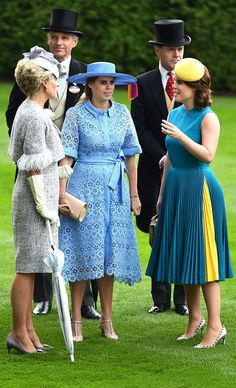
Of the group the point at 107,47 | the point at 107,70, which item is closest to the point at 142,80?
the point at 107,70

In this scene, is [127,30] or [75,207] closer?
[75,207]

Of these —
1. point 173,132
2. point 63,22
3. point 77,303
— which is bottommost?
point 77,303

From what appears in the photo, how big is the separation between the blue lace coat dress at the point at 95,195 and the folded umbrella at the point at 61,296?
583 mm

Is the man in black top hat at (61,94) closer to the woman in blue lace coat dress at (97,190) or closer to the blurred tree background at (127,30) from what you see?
the woman in blue lace coat dress at (97,190)

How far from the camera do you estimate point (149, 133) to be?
1028 centimetres

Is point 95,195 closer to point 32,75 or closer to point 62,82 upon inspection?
point 32,75

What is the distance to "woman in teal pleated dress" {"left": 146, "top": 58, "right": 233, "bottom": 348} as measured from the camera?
8.85 meters

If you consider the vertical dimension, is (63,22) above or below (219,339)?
above

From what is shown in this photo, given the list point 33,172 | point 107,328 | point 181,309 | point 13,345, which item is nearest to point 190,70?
point 33,172

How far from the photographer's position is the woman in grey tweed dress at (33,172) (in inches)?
331

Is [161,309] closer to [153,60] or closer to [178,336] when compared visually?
[178,336]

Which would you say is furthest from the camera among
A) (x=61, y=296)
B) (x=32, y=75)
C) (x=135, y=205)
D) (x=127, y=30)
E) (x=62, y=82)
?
(x=127, y=30)

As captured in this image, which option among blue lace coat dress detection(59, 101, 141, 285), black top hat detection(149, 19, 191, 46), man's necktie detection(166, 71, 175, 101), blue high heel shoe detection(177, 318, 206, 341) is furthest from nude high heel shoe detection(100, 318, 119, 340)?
black top hat detection(149, 19, 191, 46)

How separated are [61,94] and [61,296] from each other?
2.09 metres
